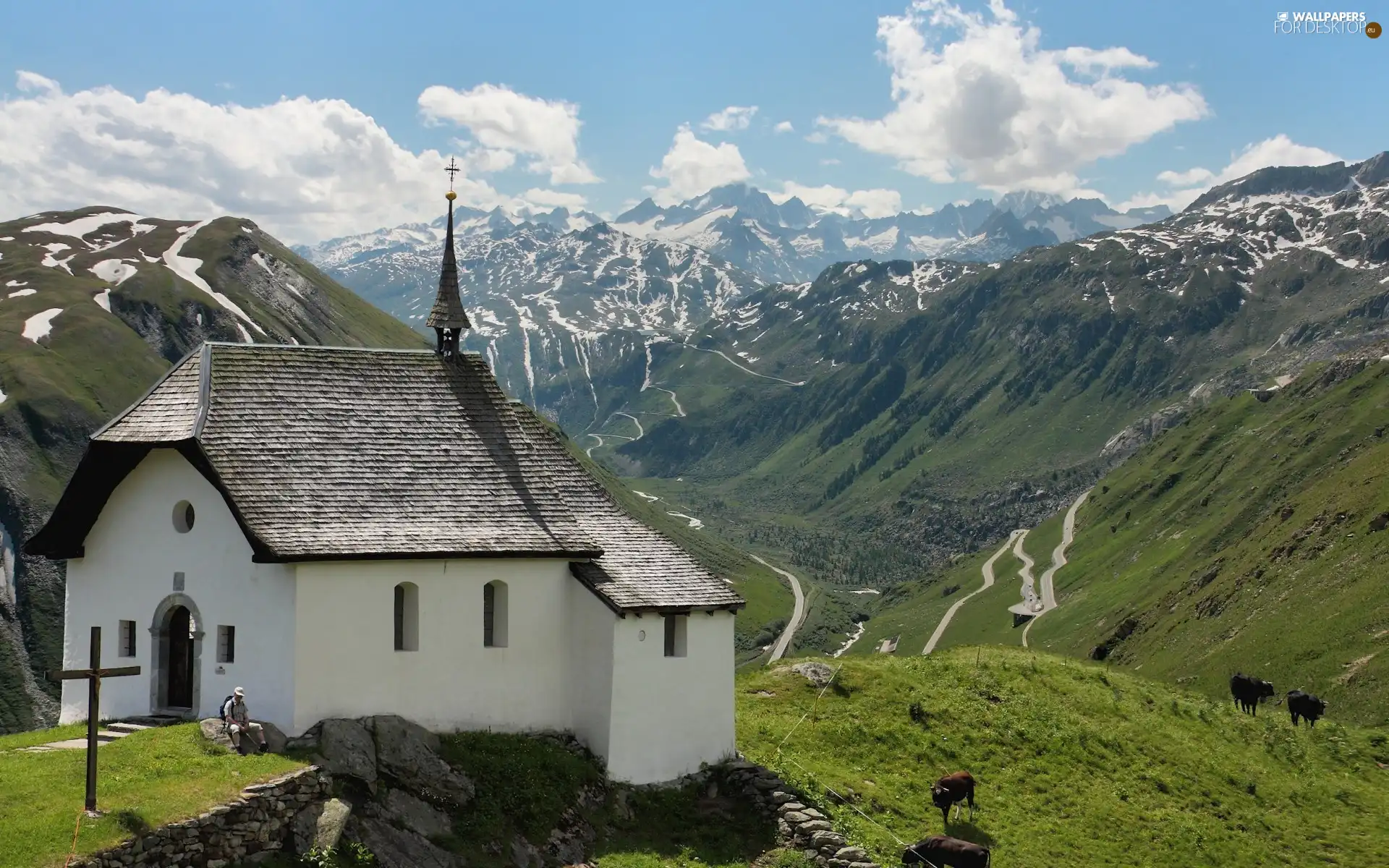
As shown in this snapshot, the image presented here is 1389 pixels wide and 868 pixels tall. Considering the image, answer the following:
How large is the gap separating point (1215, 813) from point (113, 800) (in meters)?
33.5

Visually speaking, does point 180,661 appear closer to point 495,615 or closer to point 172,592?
point 172,592

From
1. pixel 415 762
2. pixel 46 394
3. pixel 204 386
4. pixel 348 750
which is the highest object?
pixel 46 394

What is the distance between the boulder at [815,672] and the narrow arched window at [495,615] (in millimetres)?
15574

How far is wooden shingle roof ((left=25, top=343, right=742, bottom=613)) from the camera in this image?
35125 millimetres

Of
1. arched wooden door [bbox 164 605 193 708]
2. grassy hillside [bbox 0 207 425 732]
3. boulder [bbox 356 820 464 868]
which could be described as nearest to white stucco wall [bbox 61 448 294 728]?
arched wooden door [bbox 164 605 193 708]

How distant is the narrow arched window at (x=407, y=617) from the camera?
3594 cm

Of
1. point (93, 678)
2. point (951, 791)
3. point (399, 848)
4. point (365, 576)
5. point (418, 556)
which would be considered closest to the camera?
point (93, 678)

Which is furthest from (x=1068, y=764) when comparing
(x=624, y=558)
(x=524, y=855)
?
(x=524, y=855)

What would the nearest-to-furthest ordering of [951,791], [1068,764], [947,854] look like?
[947,854]
[951,791]
[1068,764]

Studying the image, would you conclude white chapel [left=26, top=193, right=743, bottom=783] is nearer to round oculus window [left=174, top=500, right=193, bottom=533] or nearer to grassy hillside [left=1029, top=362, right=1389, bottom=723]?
round oculus window [left=174, top=500, right=193, bottom=533]

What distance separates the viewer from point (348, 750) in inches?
1287

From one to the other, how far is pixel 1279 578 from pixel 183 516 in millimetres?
100782

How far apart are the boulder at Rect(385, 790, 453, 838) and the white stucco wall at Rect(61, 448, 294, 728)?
4.09 meters

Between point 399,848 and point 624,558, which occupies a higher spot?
point 624,558
